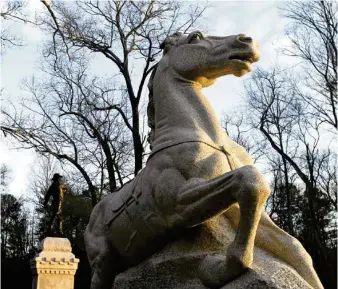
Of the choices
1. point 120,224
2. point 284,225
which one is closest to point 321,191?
point 284,225

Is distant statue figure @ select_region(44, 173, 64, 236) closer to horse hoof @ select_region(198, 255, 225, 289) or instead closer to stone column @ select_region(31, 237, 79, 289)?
stone column @ select_region(31, 237, 79, 289)

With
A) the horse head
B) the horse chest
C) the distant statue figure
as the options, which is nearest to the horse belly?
the horse chest

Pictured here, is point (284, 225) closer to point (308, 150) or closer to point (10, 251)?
point (308, 150)

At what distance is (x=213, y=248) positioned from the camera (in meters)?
2.71

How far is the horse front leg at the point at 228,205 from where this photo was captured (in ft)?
7.75

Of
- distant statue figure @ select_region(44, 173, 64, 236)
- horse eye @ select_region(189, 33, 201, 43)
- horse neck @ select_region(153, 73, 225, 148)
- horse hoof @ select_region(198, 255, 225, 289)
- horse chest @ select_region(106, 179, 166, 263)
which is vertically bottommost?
horse hoof @ select_region(198, 255, 225, 289)

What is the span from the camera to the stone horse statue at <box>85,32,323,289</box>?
2.44 meters

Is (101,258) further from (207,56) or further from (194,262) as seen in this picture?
(207,56)

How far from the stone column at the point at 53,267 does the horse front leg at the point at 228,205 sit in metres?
8.80

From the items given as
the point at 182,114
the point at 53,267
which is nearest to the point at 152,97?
the point at 182,114

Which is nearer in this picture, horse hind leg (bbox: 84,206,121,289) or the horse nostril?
the horse nostril

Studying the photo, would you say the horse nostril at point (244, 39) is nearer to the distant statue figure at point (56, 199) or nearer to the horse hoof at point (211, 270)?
the horse hoof at point (211, 270)

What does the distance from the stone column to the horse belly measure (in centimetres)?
817

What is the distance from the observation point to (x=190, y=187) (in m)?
2.63
